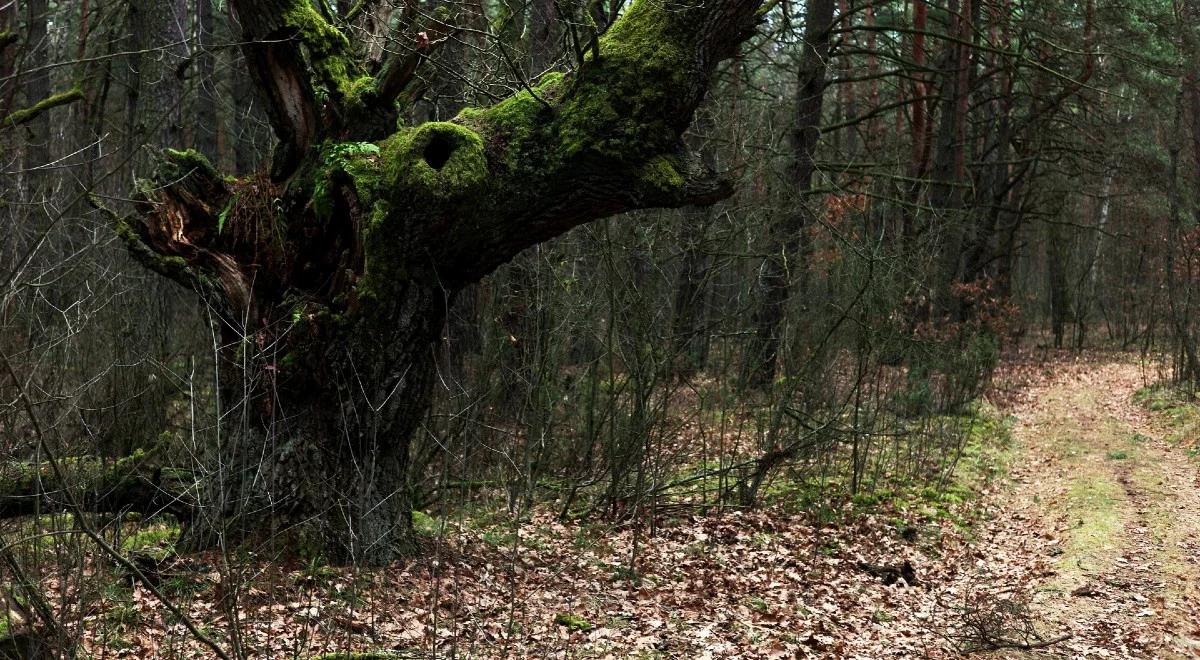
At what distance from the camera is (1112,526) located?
349 inches

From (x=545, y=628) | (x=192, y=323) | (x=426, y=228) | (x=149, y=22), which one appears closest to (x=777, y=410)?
Answer: (x=545, y=628)

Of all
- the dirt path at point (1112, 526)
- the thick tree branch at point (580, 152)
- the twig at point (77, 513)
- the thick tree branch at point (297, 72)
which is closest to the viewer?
the twig at point (77, 513)

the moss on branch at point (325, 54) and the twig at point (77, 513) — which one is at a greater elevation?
the moss on branch at point (325, 54)

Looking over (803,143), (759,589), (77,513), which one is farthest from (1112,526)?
(77,513)

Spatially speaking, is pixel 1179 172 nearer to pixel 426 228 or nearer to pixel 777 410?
pixel 777 410

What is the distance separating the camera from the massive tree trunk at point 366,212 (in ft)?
18.1

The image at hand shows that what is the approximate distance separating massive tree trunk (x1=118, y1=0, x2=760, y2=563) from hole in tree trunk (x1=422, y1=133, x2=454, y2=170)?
19mm

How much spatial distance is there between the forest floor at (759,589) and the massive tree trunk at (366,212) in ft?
1.88

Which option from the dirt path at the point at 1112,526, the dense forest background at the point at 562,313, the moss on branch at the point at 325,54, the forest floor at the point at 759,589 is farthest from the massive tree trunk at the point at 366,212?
the dirt path at the point at 1112,526

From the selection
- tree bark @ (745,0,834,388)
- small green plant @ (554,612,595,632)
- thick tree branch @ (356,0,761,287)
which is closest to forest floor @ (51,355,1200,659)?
small green plant @ (554,612,595,632)

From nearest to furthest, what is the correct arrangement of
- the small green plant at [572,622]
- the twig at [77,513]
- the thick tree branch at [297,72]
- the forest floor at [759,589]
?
the twig at [77,513] → the forest floor at [759,589] → the thick tree branch at [297,72] → the small green plant at [572,622]

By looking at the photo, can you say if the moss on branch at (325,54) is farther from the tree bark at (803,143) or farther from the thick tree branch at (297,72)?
the tree bark at (803,143)

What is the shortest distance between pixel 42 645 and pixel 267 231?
115 inches

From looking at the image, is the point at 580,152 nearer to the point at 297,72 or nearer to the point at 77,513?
the point at 297,72
